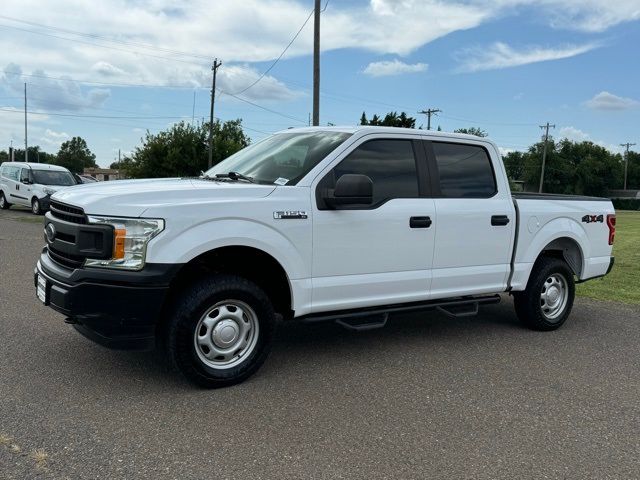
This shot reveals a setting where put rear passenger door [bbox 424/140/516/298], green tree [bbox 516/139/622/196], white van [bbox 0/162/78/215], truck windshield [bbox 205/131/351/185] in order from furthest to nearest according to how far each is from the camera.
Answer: green tree [bbox 516/139/622/196] < white van [bbox 0/162/78/215] < rear passenger door [bbox 424/140/516/298] < truck windshield [bbox 205/131/351/185]

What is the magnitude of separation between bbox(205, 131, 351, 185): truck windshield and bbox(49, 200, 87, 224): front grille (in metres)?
1.34

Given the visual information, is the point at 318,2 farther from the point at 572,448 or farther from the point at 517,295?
the point at 572,448

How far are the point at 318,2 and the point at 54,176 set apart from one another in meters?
11.3

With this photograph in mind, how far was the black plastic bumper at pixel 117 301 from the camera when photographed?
3904 mm

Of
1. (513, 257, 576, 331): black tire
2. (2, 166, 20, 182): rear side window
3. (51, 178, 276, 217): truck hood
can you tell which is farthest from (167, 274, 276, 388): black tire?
(2, 166, 20, 182): rear side window

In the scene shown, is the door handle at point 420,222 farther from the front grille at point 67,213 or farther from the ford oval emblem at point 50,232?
the ford oval emblem at point 50,232

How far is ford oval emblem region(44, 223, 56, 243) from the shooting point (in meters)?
4.42

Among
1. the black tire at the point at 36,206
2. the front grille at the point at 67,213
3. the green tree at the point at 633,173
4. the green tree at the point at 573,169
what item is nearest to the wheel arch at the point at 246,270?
the front grille at the point at 67,213

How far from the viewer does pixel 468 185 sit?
571 cm

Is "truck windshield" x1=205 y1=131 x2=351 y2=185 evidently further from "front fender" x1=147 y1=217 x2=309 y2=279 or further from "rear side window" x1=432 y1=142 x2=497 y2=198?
"rear side window" x1=432 y1=142 x2=497 y2=198

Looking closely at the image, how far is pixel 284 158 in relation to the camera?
5.10 m

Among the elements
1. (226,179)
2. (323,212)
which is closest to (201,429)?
(323,212)

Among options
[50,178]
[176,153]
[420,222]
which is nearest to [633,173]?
[176,153]

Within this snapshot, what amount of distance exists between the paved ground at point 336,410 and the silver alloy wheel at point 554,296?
1.60 feet
